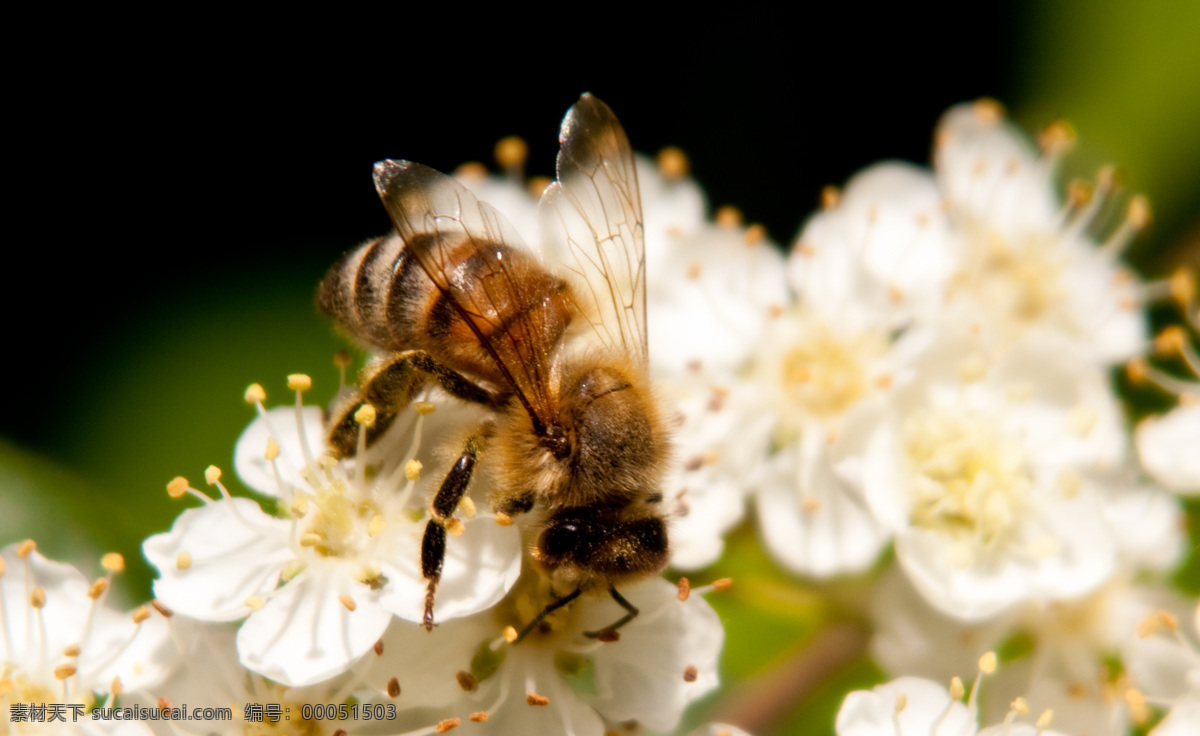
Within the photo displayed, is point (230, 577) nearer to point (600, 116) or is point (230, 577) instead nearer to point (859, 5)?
point (600, 116)

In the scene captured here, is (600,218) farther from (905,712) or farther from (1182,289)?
(1182,289)

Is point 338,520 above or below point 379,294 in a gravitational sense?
below

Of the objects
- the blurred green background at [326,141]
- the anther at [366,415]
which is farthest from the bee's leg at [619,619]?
the blurred green background at [326,141]

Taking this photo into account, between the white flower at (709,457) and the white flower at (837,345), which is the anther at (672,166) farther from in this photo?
the white flower at (709,457)

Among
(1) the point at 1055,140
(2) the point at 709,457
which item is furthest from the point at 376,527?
(1) the point at 1055,140

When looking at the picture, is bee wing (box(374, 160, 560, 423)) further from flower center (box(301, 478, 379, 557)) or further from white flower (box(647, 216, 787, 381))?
white flower (box(647, 216, 787, 381))

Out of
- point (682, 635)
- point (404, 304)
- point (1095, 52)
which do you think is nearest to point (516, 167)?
point (404, 304)

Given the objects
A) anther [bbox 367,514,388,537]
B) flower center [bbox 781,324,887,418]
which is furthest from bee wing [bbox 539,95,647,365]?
flower center [bbox 781,324,887,418]
